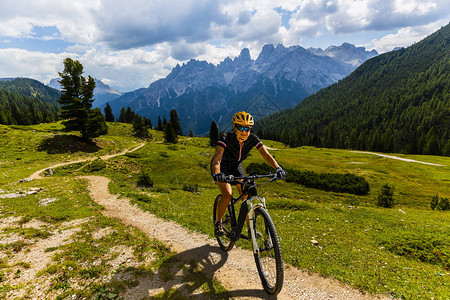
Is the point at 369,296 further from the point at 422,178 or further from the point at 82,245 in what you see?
the point at 422,178

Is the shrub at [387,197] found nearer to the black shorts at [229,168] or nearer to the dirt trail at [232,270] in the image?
the dirt trail at [232,270]

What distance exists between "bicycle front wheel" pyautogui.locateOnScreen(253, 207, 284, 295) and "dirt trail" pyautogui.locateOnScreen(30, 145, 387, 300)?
448 mm

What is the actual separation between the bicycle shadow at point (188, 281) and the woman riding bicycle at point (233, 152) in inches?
51.7

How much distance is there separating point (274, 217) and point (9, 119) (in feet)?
553

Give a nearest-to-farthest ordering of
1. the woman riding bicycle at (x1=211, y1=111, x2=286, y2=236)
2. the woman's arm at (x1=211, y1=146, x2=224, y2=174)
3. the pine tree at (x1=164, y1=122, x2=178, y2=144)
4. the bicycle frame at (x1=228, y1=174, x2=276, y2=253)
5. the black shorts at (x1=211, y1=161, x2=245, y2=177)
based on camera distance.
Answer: the bicycle frame at (x1=228, y1=174, x2=276, y2=253) → the woman's arm at (x1=211, y1=146, x2=224, y2=174) → the woman riding bicycle at (x1=211, y1=111, x2=286, y2=236) → the black shorts at (x1=211, y1=161, x2=245, y2=177) → the pine tree at (x1=164, y1=122, x2=178, y2=144)

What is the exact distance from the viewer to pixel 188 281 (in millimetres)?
6664

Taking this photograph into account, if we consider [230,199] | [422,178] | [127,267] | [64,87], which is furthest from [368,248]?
[64,87]

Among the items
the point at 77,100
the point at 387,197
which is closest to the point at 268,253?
the point at 387,197

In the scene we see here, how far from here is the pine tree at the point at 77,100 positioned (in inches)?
1767

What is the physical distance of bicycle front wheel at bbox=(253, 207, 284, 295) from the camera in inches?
220

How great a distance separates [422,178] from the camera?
142 feet

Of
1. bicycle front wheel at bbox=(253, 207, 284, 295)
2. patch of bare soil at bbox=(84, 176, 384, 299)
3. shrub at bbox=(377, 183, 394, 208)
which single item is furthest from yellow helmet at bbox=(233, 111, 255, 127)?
shrub at bbox=(377, 183, 394, 208)

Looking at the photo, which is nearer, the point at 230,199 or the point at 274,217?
the point at 230,199

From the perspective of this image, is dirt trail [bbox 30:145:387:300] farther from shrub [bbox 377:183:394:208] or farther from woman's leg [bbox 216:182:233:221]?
shrub [bbox 377:183:394:208]
